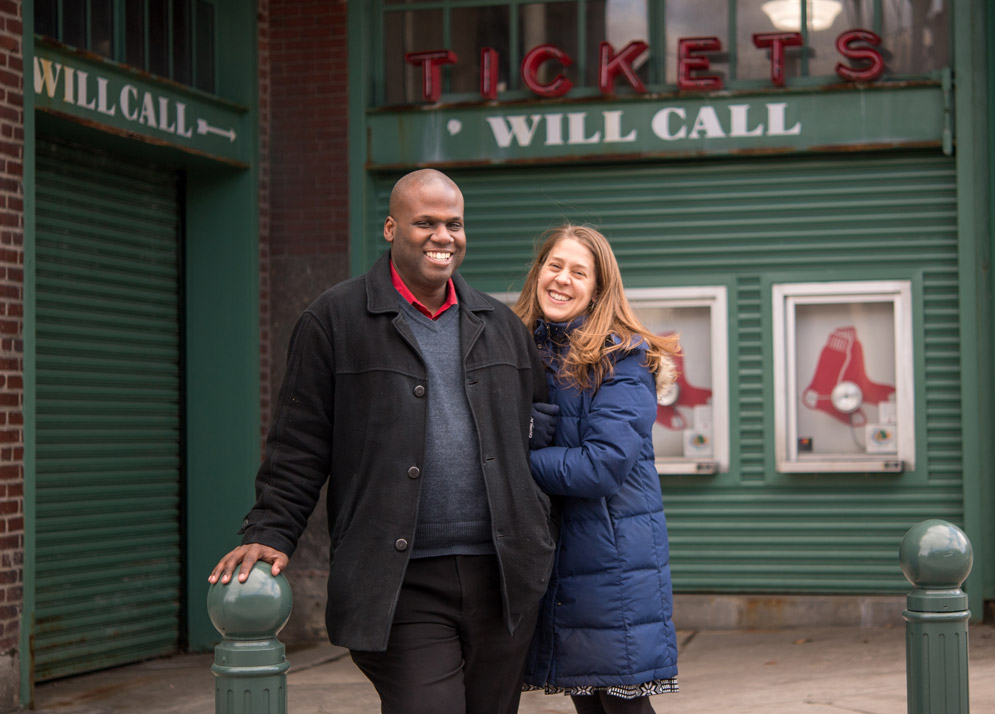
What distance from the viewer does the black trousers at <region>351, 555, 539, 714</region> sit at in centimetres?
342

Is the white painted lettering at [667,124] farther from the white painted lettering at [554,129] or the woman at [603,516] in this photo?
the woman at [603,516]

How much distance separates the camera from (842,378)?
850 cm

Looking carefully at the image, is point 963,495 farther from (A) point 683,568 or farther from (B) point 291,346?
(B) point 291,346

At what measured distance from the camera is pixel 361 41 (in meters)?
8.88

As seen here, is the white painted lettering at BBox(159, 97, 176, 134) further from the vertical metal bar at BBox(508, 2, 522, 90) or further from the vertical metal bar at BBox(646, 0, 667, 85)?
the vertical metal bar at BBox(646, 0, 667, 85)

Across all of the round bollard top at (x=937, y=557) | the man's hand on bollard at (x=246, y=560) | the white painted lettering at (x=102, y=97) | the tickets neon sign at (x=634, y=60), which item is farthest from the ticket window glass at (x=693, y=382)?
the man's hand on bollard at (x=246, y=560)

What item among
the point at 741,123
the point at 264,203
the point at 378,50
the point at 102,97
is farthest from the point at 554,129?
the point at 102,97

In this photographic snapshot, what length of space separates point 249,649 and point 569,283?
5.02ft

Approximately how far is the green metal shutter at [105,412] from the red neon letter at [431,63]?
1.72 m

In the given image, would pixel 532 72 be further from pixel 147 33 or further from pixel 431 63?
pixel 147 33

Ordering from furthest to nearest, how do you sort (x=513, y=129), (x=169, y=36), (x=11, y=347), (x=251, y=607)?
1. (x=513, y=129)
2. (x=169, y=36)
3. (x=11, y=347)
4. (x=251, y=607)

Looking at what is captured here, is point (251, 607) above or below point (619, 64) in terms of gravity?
below

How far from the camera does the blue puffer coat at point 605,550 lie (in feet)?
12.3

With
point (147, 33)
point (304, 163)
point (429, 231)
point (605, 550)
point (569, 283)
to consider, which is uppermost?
point (147, 33)
